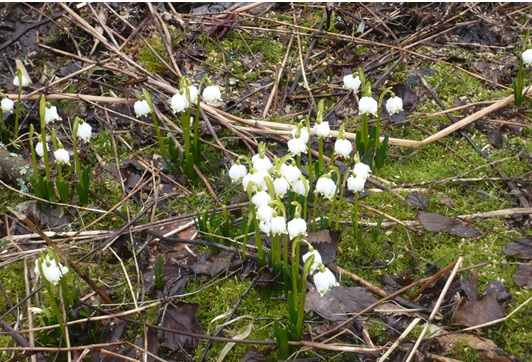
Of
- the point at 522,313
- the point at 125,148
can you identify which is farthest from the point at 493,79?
the point at 125,148

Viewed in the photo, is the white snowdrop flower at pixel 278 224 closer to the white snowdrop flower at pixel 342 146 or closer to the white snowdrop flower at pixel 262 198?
the white snowdrop flower at pixel 262 198

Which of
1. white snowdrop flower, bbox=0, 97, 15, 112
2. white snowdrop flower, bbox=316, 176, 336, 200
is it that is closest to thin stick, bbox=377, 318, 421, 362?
white snowdrop flower, bbox=316, 176, 336, 200

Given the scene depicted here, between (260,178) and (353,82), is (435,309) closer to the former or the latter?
(260,178)

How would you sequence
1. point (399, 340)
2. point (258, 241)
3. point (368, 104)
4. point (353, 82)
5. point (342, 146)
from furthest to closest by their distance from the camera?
point (353, 82) → point (368, 104) → point (342, 146) → point (258, 241) → point (399, 340)

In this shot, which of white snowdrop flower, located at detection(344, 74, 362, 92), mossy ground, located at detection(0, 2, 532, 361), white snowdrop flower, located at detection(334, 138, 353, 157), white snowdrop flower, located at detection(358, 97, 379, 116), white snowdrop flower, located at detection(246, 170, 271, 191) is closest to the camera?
white snowdrop flower, located at detection(246, 170, 271, 191)

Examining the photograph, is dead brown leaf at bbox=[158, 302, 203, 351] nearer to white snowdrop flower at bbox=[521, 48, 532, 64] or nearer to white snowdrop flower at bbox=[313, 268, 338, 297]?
white snowdrop flower at bbox=[313, 268, 338, 297]

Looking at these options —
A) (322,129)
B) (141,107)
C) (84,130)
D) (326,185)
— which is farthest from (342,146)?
(84,130)

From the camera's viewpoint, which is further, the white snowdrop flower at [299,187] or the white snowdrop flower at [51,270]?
the white snowdrop flower at [299,187]

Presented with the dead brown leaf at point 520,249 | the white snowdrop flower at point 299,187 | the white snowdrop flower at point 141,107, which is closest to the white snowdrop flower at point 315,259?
the white snowdrop flower at point 299,187
